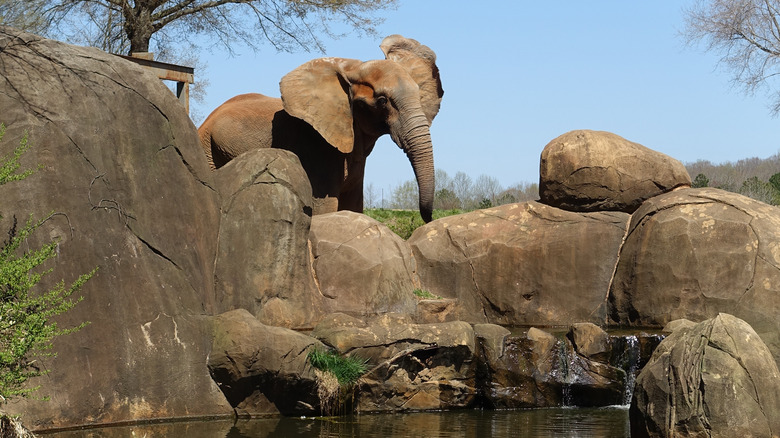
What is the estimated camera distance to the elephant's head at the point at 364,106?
14.1 m

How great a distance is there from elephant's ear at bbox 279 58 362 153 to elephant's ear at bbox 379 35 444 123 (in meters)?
0.78

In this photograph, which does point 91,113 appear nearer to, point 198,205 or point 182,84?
point 198,205

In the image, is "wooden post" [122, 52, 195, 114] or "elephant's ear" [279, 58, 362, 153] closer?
"elephant's ear" [279, 58, 362, 153]

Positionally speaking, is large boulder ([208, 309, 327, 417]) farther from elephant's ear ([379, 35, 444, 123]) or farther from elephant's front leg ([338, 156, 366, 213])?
elephant's ear ([379, 35, 444, 123])

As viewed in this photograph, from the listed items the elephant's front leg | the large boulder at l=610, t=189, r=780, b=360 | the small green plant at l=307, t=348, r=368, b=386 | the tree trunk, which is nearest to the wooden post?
the elephant's front leg

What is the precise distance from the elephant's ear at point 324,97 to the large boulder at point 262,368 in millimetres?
4411

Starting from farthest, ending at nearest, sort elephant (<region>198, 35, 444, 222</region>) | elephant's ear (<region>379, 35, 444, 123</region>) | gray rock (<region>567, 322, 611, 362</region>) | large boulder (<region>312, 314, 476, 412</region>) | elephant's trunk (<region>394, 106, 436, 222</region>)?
elephant's ear (<region>379, 35, 444, 123</region>), elephant (<region>198, 35, 444, 222</region>), elephant's trunk (<region>394, 106, 436, 222</region>), gray rock (<region>567, 322, 611, 362</region>), large boulder (<region>312, 314, 476, 412</region>)

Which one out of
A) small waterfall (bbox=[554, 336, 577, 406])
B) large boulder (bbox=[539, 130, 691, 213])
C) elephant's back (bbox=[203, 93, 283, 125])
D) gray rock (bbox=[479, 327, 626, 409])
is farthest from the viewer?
large boulder (bbox=[539, 130, 691, 213])

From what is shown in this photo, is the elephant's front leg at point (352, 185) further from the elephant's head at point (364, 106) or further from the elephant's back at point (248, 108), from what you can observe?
the elephant's back at point (248, 108)

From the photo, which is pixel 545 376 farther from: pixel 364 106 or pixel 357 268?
pixel 364 106

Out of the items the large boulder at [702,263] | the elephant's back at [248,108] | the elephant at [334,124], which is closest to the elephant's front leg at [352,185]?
the elephant at [334,124]

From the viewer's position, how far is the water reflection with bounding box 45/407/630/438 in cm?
946

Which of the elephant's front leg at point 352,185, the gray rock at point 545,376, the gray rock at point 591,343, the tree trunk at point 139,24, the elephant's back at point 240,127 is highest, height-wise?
the tree trunk at point 139,24

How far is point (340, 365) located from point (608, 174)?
20.3 feet
